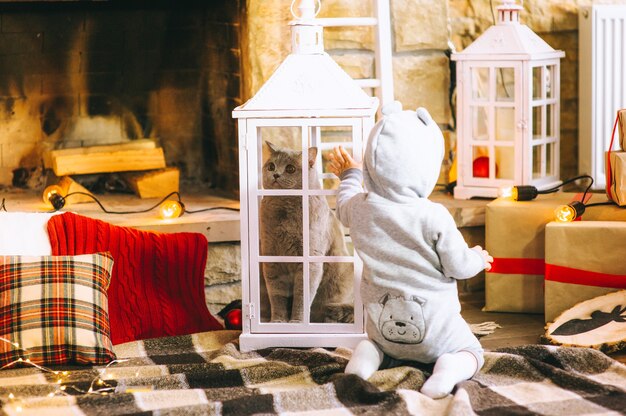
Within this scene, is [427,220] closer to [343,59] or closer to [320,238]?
[320,238]

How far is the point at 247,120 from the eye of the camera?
2557mm

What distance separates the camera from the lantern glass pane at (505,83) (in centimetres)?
339

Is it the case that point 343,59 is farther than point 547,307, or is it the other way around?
point 343,59

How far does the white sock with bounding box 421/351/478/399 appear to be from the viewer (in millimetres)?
2229

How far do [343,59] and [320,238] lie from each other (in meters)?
0.94

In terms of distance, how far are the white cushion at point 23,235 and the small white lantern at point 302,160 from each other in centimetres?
55

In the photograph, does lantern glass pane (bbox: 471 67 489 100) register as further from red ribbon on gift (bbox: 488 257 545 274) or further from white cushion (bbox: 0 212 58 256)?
white cushion (bbox: 0 212 58 256)

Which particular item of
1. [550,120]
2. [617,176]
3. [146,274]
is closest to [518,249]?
[617,176]

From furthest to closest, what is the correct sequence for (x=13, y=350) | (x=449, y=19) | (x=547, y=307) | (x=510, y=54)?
1. (x=449, y=19)
2. (x=510, y=54)
3. (x=547, y=307)
4. (x=13, y=350)

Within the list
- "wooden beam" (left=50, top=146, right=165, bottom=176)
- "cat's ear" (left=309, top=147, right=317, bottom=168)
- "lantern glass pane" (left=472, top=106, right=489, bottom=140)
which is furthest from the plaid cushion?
"lantern glass pane" (left=472, top=106, right=489, bottom=140)

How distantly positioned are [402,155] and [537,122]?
1.23 metres

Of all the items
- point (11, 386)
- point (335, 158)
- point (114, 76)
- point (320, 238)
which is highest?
point (114, 76)

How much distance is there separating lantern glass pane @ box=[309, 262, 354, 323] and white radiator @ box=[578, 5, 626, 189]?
1320 mm

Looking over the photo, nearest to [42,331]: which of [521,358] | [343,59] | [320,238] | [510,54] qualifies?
[320,238]
